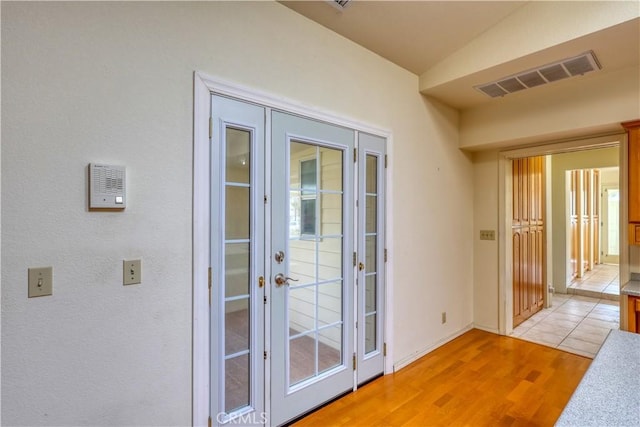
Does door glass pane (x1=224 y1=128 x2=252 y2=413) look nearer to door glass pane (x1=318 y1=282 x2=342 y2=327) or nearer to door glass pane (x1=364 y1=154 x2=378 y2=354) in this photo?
door glass pane (x1=318 y1=282 x2=342 y2=327)

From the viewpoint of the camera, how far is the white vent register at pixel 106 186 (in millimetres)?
1393

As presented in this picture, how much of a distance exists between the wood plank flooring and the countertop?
1.32 m

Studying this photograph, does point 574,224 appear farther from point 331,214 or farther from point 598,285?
point 331,214

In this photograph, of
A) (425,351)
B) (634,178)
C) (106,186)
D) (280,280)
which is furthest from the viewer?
(425,351)

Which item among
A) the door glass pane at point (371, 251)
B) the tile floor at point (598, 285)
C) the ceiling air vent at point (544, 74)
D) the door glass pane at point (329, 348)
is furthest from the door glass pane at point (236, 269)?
the tile floor at point (598, 285)

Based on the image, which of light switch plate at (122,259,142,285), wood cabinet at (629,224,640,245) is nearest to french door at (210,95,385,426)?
light switch plate at (122,259,142,285)

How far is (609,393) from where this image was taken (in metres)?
0.91

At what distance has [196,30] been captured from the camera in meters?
1.70

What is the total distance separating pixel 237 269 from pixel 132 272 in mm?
561

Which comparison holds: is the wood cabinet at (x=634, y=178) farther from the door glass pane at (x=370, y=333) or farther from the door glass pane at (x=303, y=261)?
the door glass pane at (x=303, y=261)

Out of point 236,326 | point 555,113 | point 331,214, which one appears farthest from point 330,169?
point 555,113

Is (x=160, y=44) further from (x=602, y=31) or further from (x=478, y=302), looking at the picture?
(x=478, y=302)

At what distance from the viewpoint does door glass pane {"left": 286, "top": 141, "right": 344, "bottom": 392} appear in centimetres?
216

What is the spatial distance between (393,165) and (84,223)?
228 centimetres
